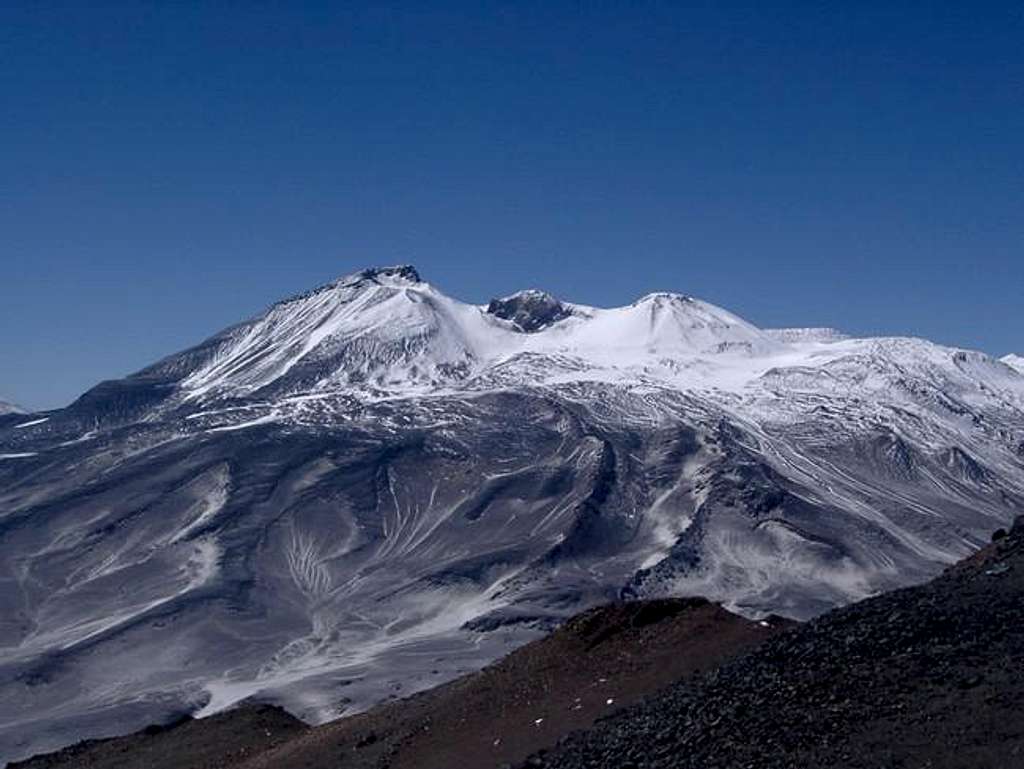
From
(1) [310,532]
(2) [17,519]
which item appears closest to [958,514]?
(1) [310,532]

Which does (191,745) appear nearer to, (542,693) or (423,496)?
(542,693)

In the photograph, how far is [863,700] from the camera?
17.1 metres

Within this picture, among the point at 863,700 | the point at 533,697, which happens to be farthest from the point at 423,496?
the point at 863,700

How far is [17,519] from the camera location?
133125 mm

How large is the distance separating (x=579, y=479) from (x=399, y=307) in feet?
196

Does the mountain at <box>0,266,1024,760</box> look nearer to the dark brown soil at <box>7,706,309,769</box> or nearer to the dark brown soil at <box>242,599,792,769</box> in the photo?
the dark brown soil at <box>7,706,309,769</box>

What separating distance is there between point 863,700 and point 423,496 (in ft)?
400

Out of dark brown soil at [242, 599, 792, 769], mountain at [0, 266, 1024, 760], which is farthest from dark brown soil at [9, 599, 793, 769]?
mountain at [0, 266, 1024, 760]

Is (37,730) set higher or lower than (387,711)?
lower

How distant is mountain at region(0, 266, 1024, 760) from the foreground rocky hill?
63535 millimetres

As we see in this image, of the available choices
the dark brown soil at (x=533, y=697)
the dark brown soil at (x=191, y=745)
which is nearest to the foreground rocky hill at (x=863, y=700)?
the dark brown soil at (x=533, y=697)

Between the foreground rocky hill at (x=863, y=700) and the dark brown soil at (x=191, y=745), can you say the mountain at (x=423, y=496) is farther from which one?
the foreground rocky hill at (x=863, y=700)

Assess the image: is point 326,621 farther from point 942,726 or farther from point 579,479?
point 942,726

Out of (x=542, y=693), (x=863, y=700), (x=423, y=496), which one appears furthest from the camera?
(x=423, y=496)
